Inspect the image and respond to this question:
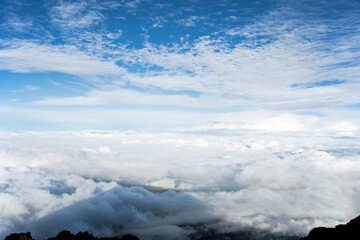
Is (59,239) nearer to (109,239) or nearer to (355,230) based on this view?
(109,239)

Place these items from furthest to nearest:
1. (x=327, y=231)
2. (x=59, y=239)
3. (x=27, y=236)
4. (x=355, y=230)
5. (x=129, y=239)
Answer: (x=129, y=239)
(x=59, y=239)
(x=27, y=236)
(x=327, y=231)
(x=355, y=230)

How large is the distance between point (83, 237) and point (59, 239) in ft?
47.6

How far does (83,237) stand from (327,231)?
142871 millimetres

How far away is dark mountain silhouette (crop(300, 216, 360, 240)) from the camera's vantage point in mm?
79312

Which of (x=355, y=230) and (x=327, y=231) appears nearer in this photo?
(x=355, y=230)

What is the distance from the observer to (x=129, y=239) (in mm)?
162375

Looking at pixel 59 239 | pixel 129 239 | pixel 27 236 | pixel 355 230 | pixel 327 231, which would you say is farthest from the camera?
pixel 129 239

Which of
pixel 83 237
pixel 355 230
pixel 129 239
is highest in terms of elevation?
pixel 355 230

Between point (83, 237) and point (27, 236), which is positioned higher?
point (27, 236)

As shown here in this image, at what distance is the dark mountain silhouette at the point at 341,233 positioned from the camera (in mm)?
79312

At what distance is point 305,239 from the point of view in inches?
3716

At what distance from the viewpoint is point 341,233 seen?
276ft

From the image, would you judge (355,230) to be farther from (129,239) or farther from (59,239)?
(59,239)

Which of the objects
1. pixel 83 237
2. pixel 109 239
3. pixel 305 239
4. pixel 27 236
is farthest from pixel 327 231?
pixel 27 236
